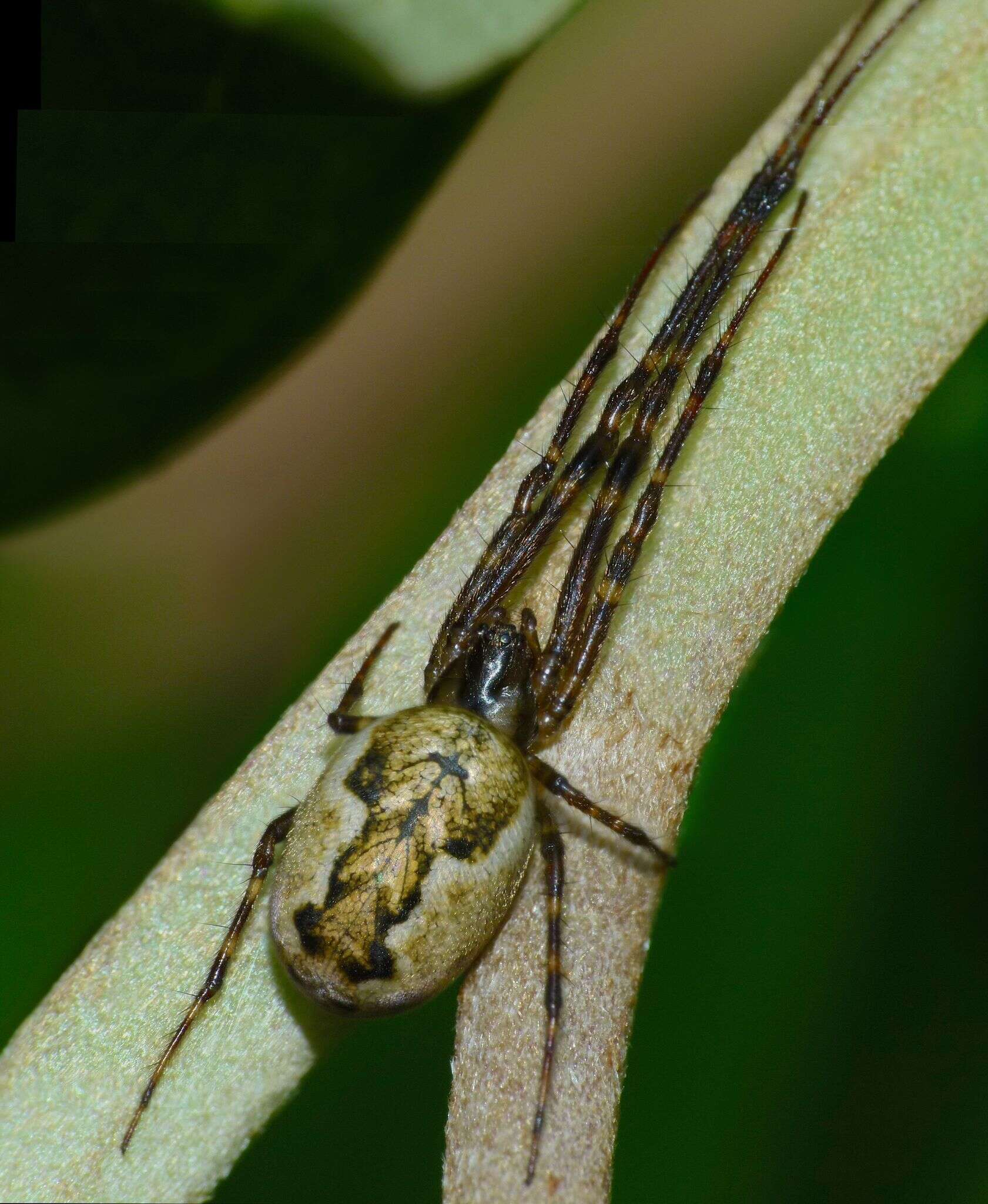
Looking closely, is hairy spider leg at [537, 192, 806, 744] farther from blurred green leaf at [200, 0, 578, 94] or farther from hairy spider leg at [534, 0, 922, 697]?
blurred green leaf at [200, 0, 578, 94]

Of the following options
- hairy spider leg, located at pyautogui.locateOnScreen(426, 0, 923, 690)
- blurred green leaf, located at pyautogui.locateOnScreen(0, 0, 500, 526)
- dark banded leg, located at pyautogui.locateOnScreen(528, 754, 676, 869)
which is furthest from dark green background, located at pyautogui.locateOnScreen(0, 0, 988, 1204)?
hairy spider leg, located at pyautogui.locateOnScreen(426, 0, 923, 690)

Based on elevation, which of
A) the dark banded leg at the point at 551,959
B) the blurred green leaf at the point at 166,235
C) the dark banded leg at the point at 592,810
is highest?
the blurred green leaf at the point at 166,235

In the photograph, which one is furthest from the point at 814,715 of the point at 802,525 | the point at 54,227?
the point at 54,227

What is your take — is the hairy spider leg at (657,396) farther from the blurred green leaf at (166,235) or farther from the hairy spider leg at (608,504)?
the blurred green leaf at (166,235)

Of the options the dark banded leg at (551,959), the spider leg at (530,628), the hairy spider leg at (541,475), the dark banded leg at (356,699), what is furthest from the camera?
the spider leg at (530,628)

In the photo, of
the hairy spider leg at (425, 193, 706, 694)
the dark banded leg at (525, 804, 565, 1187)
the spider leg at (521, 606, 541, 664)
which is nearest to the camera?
the dark banded leg at (525, 804, 565, 1187)

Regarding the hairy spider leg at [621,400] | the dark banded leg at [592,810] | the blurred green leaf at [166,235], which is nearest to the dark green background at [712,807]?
the blurred green leaf at [166,235]
